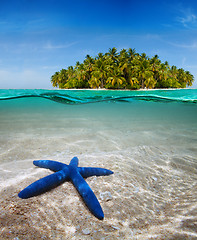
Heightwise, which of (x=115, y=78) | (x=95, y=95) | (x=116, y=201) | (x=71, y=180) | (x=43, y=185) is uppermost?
(x=115, y=78)

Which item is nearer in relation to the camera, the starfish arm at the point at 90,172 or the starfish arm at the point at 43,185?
the starfish arm at the point at 43,185

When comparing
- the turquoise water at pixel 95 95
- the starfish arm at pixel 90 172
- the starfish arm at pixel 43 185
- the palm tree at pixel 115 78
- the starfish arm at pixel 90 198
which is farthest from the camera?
the palm tree at pixel 115 78

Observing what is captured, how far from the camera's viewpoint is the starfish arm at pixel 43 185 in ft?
5.36

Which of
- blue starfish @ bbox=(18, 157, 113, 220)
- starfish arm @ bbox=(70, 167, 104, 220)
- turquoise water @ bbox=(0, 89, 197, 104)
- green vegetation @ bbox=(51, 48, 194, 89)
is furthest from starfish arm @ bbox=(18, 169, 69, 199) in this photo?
green vegetation @ bbox=(51, 48, 194, 89)

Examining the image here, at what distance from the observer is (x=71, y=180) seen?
6.57 feet

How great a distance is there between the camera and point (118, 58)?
148 ft

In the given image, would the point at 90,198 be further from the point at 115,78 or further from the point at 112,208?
the point at 115,78

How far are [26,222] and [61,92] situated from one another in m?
16.3

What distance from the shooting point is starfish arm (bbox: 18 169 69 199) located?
5.36 ft

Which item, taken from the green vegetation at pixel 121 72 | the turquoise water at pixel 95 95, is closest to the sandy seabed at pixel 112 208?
the turquoise water at pixel 95 95

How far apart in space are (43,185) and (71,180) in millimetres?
404

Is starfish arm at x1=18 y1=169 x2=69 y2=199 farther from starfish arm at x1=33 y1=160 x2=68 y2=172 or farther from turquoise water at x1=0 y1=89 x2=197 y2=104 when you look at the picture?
turquoise water at x1=0 y1=89 x2=197 y2=104

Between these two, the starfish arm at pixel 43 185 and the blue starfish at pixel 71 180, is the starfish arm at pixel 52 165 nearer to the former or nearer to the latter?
the blue starfish at pixel 71 180

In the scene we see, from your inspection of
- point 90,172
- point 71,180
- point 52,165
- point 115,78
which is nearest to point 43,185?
point 71,180
